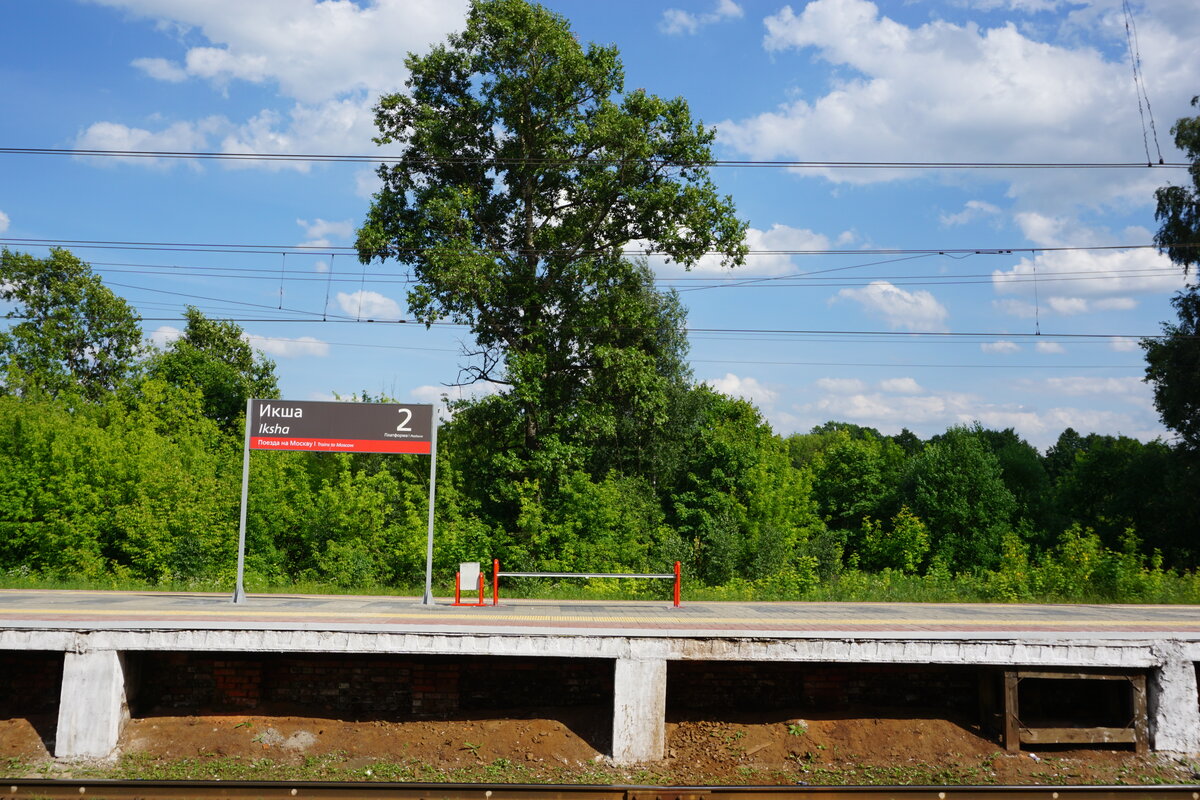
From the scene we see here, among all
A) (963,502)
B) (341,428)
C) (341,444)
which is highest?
(341,428)

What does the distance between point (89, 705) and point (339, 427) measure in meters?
5.76

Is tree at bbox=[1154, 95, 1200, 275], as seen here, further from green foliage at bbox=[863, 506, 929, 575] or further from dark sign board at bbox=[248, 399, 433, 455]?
dark sign board at bbox=[248, 399, 433, 455]

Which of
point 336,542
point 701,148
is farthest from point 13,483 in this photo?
point 701,148

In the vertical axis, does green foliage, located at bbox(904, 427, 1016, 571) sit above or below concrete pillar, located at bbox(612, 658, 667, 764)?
above

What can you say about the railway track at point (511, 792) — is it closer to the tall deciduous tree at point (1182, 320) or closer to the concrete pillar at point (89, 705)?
the concrete pillar at point (89, 705)

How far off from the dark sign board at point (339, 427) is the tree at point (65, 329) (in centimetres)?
2714

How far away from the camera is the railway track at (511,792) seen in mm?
8734

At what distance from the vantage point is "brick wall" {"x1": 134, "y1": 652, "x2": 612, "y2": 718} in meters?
11.0

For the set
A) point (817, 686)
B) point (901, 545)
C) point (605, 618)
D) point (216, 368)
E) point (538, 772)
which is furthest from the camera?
point (216, 368)

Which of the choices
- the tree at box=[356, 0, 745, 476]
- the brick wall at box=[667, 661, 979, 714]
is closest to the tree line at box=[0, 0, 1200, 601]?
the tree at box=[356, 0, 745, 476]

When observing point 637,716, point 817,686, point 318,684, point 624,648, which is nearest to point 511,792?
point 637,716

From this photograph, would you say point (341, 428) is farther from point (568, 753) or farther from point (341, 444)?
point (568, 753)

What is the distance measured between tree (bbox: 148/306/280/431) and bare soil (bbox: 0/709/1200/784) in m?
33.3

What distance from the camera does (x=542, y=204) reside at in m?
24.6
